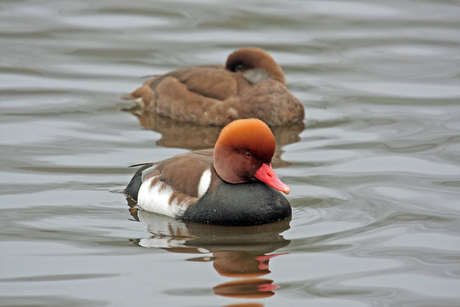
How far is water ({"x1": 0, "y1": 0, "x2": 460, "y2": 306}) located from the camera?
511cm

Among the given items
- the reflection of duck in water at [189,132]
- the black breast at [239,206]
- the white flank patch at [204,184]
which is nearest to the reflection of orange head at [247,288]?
the black breast at [239,206]

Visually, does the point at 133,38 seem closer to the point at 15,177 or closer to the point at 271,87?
the point at 271,87

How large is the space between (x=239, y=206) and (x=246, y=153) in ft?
1.42

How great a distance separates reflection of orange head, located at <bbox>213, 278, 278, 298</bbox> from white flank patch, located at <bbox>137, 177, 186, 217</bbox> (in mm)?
1286

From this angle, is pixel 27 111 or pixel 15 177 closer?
pixel 15 177

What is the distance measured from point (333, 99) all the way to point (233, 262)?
5.06m

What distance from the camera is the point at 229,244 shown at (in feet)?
18.7

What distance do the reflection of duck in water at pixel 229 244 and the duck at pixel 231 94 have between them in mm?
2929

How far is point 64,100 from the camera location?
32.2 ft

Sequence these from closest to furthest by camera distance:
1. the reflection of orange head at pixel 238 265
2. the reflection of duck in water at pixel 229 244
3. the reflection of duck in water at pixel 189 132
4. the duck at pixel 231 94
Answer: the reflection of duck in water at pixel 229 244 < the reflection of orange head at pixel 238 265 < the reflection of duck in water at pixel 189 132 < the duck at pixel 231 94

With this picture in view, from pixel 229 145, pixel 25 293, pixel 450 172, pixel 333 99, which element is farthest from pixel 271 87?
pixel 25 293

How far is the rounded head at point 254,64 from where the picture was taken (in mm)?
9297

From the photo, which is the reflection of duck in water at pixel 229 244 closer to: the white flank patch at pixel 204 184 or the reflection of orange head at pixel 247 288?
the reflection of orange head at pixel 247 288

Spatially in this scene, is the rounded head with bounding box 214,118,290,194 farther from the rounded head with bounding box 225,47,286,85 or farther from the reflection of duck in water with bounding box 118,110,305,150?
the rounded head with bounding box 225,47,286,85
